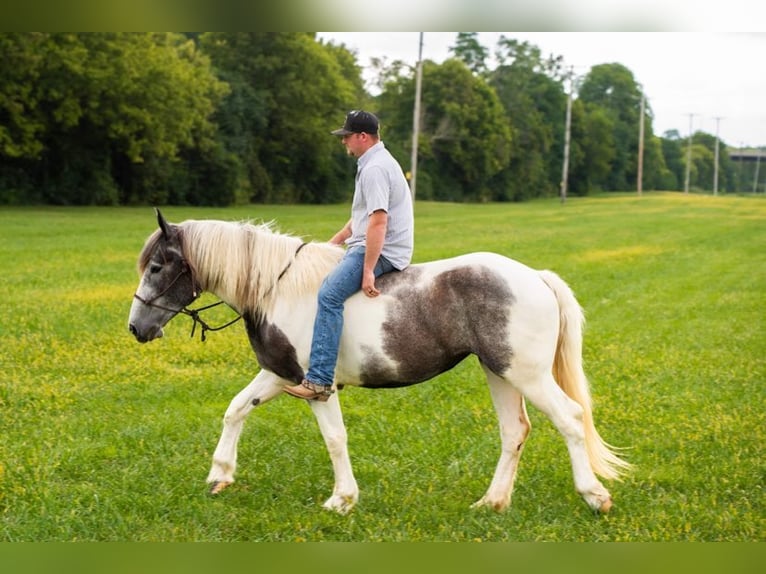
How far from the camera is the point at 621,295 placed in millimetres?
17859

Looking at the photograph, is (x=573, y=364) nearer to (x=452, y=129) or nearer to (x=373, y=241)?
(x=373, y=241)

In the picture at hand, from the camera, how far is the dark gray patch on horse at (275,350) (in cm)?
593

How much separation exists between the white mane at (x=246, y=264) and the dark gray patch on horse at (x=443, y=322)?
562 millimetres

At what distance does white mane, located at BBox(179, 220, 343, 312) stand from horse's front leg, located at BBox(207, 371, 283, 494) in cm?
60

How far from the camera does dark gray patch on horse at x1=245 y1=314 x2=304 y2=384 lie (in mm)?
5926

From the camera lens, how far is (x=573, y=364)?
6008mm

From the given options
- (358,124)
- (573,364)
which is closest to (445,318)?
(573,364)

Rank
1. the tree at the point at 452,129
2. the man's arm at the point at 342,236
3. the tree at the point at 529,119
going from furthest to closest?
the tree at the point at 529,119 < the tree at the point at 452,129 < the man's arm at the point at 342,236

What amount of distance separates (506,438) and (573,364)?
68 cm

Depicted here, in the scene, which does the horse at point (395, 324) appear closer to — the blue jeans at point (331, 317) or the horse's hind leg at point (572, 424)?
the horse's hind leg at point (572, 424)

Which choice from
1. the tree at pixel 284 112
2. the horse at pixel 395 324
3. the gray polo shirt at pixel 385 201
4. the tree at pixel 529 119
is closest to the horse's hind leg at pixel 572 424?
the horse at pixel 395 324

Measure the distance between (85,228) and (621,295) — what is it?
20.1 m

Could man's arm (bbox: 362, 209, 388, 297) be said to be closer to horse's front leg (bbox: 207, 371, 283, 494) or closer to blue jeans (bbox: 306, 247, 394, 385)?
blue jeans (bbox: 306, 247, 394, 385)

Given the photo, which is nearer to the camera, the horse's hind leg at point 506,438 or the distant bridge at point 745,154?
the horse's hind leg at point 506,438
